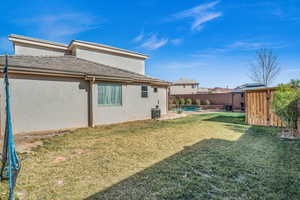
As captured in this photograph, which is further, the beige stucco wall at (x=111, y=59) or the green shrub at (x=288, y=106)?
the beige stucco wall at (x=111, y=59)

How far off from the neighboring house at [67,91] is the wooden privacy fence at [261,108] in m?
6.16

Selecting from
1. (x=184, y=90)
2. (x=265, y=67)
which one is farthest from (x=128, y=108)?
(x=184, y=90)

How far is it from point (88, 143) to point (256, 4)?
10.9 metres

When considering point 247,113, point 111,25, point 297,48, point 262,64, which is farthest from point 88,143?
point 262,64

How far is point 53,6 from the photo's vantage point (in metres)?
8.36

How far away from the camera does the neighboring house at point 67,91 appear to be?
629 cm

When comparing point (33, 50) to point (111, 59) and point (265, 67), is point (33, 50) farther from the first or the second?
point (265, 67)

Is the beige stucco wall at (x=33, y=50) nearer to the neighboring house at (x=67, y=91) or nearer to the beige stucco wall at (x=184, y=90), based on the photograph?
the neighboring house at (x=67, y=91)

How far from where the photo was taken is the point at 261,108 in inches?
326

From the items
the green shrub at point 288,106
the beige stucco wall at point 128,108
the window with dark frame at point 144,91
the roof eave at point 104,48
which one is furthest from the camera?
the roof eave at point 104,48

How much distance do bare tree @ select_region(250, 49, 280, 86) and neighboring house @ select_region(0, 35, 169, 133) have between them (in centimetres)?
2220

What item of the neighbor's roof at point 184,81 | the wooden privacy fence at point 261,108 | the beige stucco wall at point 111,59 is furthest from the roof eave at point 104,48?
the neighbor's roof at point 184,81

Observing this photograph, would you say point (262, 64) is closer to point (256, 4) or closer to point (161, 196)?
point (256, 4)

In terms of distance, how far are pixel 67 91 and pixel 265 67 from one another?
96.3ft
